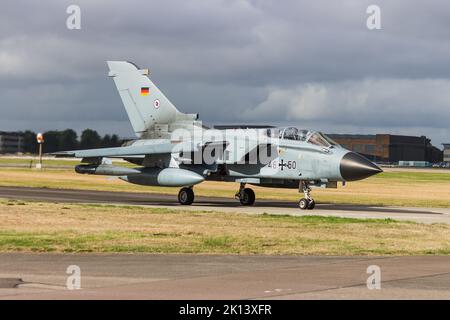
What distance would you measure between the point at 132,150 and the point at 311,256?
1870 cm

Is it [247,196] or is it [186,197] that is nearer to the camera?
[186,197]

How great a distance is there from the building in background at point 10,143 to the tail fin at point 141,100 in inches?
3421

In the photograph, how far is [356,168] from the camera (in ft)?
93.3

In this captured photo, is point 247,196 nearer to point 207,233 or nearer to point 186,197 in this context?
point 186,197

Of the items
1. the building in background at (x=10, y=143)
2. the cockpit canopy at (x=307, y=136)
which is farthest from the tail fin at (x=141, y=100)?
the building in background at (x=10, y=143)

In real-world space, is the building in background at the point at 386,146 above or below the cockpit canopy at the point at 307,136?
above

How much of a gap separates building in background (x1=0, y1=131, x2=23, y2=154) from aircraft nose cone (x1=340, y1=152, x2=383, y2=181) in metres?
97.1

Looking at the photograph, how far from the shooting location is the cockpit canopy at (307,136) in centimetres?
2989

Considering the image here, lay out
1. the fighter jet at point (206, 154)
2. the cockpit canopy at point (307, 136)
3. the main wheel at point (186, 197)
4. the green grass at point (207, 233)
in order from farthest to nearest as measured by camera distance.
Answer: the main wheel at point (186, 197) → the cockpit canopy at point (307, 136) → the fighter jet at point (206, 154) → the green grass at point (207, 233)

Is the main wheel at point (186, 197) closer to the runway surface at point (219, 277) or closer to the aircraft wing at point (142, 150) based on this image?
the aircraft wing at point (142, 150)

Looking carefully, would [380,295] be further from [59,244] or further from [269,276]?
[59,244]

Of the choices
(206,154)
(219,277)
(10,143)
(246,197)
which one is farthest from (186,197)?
(10,143)

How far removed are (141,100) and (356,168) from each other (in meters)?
11.6

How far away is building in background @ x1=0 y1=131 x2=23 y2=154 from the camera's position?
12234 centimetres
